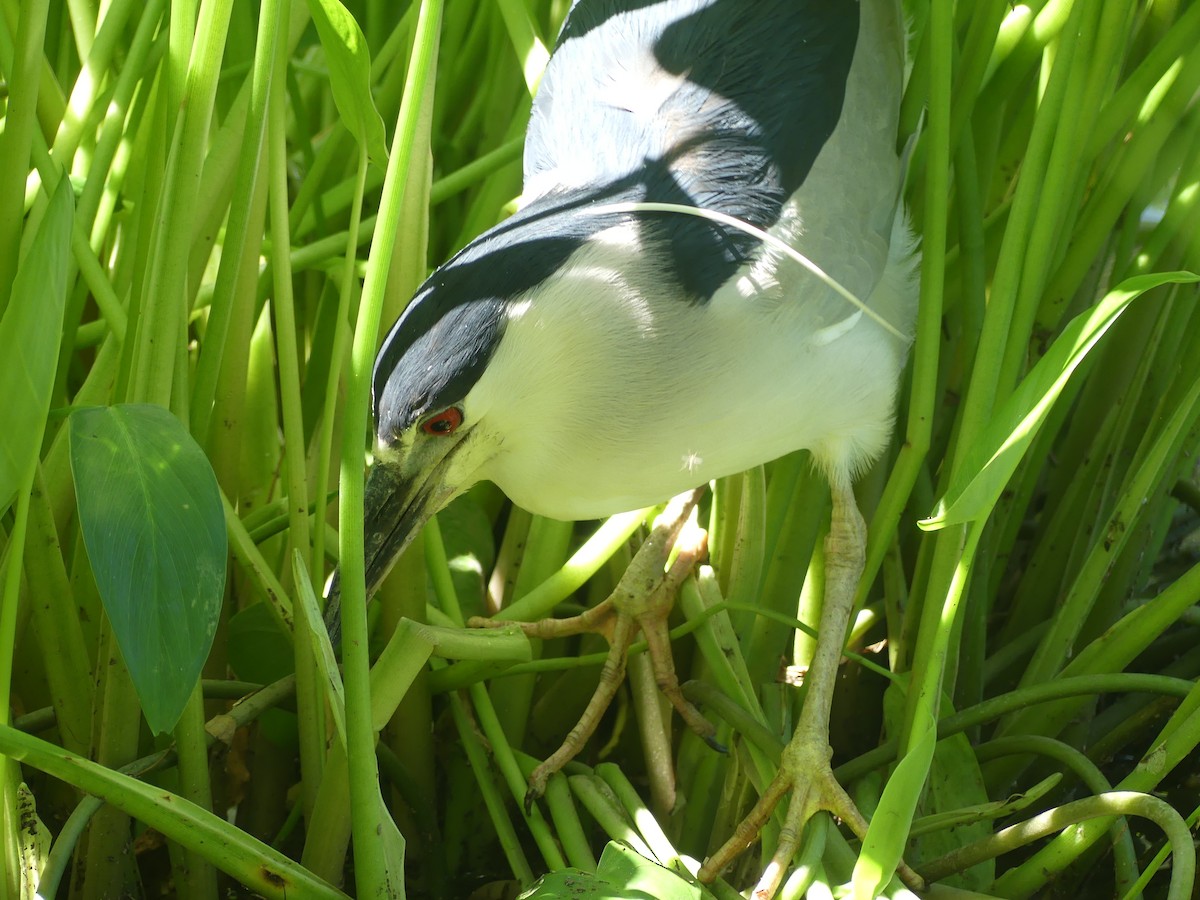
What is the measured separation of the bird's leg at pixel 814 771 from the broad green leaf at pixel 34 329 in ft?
2.75

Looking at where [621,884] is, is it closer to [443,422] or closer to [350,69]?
[443,422]

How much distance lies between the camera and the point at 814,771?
1335mm

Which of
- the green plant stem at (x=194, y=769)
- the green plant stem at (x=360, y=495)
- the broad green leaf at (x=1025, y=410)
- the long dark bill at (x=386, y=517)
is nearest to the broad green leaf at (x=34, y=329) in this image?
the green plant stem at (x=360, y=495)

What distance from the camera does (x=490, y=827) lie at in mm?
1498

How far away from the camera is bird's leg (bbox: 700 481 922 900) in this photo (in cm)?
129

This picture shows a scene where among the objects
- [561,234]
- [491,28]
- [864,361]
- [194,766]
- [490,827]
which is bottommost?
[490,827]

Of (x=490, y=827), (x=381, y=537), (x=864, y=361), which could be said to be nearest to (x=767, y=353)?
(x=864, y=361)

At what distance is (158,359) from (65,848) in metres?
0.43

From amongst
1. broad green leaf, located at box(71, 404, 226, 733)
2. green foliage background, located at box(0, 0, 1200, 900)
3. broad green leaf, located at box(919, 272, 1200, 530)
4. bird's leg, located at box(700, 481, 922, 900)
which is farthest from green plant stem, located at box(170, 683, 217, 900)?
broad green leaf, located at box(919, 272, 1200, 530)

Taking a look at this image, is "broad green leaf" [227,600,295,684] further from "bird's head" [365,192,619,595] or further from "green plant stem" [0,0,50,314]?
"green plant stem" [0,0,50,314]

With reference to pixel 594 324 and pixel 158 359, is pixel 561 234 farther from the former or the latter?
pixel 158 359

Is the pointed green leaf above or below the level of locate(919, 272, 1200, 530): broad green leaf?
below

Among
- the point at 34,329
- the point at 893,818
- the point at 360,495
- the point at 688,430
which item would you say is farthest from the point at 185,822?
the point at 688,430

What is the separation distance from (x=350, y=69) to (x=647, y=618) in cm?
90
